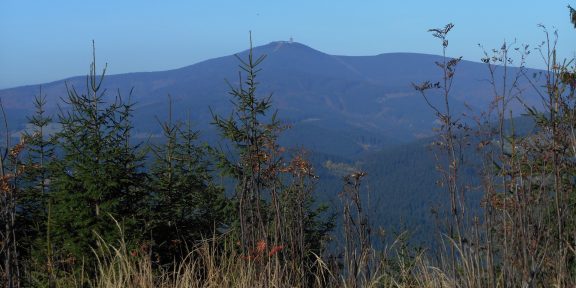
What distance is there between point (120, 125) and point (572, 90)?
5.89 metres

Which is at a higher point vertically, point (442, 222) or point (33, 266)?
point (442, 222)

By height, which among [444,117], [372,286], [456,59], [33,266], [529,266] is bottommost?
[33,266]

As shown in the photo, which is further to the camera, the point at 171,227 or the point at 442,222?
the point at 171,227

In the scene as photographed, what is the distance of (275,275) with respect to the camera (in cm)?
430

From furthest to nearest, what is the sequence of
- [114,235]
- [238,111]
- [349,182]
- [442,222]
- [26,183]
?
[26,183], [238,111], [114,235], [349,182], [442,222]

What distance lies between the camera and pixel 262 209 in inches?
260

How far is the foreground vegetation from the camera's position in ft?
12.1

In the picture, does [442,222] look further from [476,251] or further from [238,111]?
[238,111]

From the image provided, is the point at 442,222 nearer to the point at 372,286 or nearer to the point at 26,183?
the point at 372,286

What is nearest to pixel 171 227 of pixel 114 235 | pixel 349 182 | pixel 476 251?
pixel 114 235

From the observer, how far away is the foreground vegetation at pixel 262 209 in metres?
3.68

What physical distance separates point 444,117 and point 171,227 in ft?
16.6

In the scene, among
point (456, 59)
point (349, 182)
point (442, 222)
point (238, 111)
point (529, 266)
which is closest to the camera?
point (529, 266)

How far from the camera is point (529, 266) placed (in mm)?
3328
